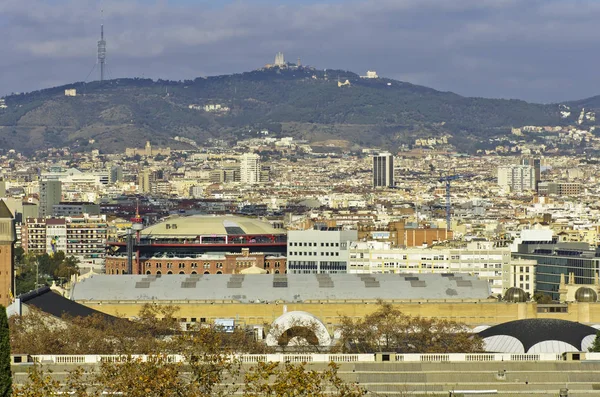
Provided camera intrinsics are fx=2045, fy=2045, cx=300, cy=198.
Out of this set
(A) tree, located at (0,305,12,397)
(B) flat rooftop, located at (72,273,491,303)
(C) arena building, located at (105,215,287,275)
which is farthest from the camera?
(C) arena building, located at (105,215,287,275)

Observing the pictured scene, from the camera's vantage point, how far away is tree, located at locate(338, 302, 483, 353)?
5756 centimetres

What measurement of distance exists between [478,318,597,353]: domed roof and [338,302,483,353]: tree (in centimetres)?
60

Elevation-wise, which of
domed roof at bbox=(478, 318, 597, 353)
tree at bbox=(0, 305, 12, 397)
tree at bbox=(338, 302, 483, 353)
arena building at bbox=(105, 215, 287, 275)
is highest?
tree at bbox=(0, 305, 12, 397)

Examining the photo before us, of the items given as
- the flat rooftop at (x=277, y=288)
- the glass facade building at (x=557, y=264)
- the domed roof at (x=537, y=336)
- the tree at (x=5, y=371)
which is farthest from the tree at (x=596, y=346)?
the glass facade building at (x=557, y=264)

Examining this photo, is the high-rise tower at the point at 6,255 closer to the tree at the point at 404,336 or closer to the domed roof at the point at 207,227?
the tree at the point at 404,336

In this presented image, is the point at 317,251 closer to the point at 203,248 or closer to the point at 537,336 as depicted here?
the point at 203,248

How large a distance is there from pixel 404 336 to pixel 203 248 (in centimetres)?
6892

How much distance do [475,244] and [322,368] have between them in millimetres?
66375

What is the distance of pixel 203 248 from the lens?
132 meters

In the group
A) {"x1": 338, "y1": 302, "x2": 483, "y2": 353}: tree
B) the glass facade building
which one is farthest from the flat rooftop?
the glass facade building

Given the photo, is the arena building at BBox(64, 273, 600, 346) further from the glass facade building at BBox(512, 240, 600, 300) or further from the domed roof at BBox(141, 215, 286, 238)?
the domed roof at BBox(141, 215, 286, 238)

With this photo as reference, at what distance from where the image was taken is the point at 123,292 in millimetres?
81938

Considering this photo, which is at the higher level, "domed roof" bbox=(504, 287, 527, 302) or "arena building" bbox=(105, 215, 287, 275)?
"domed roof" bbox=(504, 287, 527, 302)

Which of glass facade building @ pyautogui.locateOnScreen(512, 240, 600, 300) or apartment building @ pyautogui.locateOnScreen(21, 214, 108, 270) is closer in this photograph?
glass facade building @ pyautogui.locateOnScreen(512, 240, 600, 300)
